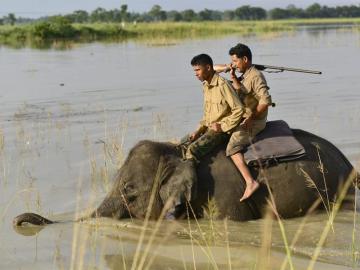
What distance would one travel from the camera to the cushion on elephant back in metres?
8.13

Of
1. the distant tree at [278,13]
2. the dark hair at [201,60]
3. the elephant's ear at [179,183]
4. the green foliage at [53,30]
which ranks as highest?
the dark hair at [201,60]

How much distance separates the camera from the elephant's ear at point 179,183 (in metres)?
7.86

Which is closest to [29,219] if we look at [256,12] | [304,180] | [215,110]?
[215,110]

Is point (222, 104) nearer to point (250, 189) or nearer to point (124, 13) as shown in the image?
point (250, 189)

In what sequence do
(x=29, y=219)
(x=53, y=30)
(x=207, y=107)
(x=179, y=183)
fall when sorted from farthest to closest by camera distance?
(x=53, y=30), (x=207, y=107), (x=29, y=219), (x=179, y=183)

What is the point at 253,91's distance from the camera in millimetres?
8383

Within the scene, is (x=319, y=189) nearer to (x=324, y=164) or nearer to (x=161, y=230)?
(x=324, y=164)

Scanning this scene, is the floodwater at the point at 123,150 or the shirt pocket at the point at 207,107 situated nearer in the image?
the floodwater at the point at 123,150

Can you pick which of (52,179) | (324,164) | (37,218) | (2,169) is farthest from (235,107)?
(2,169)

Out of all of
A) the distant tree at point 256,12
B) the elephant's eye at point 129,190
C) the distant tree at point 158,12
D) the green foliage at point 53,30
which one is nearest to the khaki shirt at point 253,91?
the elephant's eye at point 129,190

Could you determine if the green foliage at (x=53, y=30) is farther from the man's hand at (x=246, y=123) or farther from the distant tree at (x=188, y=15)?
the distant tree at (x=188, y=15)

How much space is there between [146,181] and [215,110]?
1178 mm

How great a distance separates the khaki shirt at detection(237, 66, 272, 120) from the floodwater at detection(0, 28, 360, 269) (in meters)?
1.37

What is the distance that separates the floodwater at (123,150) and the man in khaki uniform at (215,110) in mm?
906
